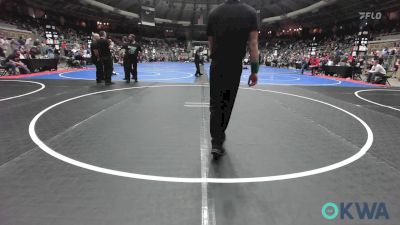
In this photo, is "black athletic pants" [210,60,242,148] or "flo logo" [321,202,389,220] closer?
"flo logo" [321,202,389,220]

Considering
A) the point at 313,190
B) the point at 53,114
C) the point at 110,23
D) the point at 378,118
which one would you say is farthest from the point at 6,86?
the point at 110,23

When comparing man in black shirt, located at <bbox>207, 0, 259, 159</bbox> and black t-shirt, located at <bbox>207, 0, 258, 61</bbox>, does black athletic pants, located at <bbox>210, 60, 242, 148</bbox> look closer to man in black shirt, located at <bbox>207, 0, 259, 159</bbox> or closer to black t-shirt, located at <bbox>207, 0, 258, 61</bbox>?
man in black shirt, located at <bbox>207, 0, 259, 159</bbox>

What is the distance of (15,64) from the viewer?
13.3 m

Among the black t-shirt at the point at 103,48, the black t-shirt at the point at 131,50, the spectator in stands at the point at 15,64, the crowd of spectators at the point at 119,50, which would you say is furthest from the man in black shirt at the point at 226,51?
the spectator in stands at the point at 15,64

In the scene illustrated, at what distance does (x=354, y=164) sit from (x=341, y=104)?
4.69 metres

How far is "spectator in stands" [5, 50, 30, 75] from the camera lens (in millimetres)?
13205

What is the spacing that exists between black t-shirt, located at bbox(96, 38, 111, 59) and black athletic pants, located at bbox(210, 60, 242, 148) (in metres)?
8.11

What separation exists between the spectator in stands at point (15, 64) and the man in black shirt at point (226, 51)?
13175 millimetres

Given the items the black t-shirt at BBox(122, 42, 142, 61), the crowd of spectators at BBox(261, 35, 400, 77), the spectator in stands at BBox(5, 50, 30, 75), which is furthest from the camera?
the crowd of spectators at BBox(261, 35, 400, 77)

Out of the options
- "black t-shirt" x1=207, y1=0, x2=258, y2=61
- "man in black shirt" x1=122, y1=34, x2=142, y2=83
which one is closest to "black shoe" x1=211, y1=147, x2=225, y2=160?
"black t-shirt" x1=207, y1=0, x2=258, y2=61

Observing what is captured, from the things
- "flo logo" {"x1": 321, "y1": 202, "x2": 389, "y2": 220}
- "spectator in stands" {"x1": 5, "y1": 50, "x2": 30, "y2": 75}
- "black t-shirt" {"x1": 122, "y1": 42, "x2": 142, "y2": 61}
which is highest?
"black t-shirt" {"x1": 122, "y1": 42, "x2": 142, "y2": 61}

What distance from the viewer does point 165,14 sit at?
49.5 metres

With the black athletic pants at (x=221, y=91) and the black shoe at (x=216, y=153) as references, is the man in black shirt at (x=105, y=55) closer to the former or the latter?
the black athletic pants at (x=221, y=91)

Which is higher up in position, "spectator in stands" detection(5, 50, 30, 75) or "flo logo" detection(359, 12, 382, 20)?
"flo logo" detection(359, 12, 382, 20)
